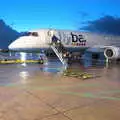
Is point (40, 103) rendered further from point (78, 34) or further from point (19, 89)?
point (78, 34)

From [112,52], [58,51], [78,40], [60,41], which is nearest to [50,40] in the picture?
[60,41]

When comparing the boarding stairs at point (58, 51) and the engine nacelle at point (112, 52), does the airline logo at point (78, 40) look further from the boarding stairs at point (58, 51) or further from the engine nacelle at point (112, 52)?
the boarding stairs at point (58, 51)

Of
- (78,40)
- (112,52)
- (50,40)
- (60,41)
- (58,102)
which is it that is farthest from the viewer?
(78,40)

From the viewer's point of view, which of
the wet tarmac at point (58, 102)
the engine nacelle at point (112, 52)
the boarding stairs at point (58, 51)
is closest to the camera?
the wet tarmac at point (58, 102)

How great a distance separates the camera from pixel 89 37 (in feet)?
79.6

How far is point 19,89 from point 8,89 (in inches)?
14.0

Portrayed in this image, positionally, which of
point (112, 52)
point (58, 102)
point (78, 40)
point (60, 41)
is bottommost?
point (58, 102)

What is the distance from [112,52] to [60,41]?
17.2ft

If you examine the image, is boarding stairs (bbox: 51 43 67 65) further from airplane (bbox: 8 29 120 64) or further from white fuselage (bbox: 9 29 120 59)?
white fuselage (bbox: 9 29 120 59)

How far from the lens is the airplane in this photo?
19.6 meters

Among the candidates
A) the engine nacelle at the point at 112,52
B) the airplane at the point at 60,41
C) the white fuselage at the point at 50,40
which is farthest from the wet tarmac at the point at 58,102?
the engine nacelle at the point at 112,52

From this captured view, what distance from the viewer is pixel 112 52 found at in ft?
70.7

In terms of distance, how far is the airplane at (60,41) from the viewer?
771 inches

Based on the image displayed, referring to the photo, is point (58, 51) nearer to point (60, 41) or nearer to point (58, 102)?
point (60, 41)
